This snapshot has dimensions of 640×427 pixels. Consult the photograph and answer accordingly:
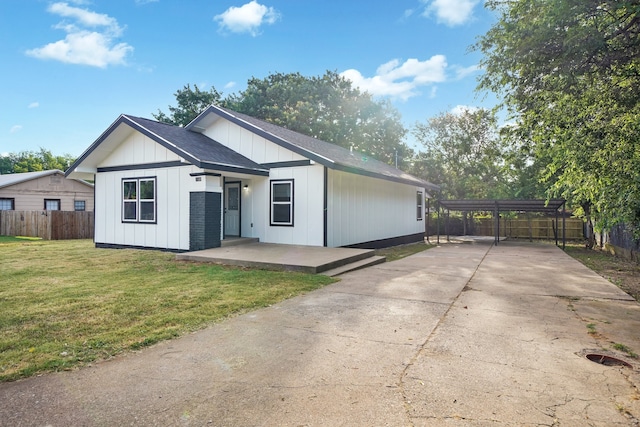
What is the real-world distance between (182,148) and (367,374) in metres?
9.07

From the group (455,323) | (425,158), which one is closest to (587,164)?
(455,323)

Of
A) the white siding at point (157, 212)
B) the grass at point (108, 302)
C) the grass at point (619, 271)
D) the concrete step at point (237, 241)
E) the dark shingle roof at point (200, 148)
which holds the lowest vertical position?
the grass at point (619, 271)

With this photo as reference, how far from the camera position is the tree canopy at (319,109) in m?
28.2

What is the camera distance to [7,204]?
78.3 ft

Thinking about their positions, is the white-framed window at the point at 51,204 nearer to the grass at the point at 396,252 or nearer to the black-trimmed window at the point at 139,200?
the black-trimmed window at the point at 139,200

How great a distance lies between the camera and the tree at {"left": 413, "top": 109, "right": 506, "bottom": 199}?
90.6ft

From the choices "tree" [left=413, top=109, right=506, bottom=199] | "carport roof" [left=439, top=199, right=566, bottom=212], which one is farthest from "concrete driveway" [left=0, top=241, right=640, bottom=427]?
"tree" [left=413, top=109, right=506, bottom=199]

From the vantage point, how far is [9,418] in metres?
2.36

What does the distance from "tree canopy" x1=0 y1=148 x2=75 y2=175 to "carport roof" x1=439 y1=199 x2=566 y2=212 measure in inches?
2078

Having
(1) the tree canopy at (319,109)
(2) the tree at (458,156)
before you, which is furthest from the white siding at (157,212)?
(2) the tree at (458,156)

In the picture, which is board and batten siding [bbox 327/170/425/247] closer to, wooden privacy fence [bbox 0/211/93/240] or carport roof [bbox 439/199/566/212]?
carport roof [bbox 439/199/566/212]

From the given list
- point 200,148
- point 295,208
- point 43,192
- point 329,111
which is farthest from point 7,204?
point 329,111

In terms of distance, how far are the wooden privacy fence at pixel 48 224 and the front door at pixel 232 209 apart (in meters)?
10.9

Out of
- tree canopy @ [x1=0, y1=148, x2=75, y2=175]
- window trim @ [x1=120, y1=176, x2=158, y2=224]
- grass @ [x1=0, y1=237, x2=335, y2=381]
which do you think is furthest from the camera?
tree canopy @ [x1=0, y1=148, x2=75, y2=175]
